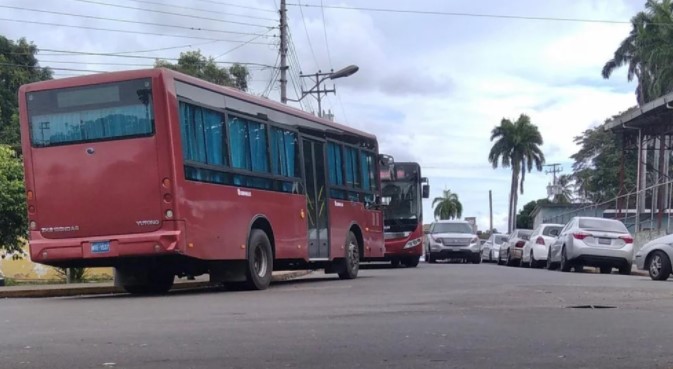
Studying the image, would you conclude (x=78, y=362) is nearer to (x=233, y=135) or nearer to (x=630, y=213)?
(x=233, y=135)

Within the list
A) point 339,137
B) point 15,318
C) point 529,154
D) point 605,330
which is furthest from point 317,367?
point 529,154

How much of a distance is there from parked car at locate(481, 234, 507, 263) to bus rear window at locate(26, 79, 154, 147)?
28.6 meters

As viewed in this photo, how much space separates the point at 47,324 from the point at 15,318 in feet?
3.25

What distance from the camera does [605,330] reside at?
25.1 feet

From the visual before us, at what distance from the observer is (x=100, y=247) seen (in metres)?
11.5

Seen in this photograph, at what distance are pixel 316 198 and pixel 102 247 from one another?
17.1 ft

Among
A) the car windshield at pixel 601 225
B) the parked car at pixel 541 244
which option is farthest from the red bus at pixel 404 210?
the car windshield at pixel 601 225

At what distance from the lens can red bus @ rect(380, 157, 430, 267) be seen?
998 inches

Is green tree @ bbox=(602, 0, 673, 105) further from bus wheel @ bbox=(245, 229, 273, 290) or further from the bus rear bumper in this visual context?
the bus rear bumper

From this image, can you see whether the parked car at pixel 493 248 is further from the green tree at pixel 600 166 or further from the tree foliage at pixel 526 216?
the tree foliage at pixel 526 216

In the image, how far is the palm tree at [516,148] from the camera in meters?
67.9

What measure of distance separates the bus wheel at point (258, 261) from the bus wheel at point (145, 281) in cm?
143

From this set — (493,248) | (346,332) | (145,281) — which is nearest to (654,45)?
(493,248)

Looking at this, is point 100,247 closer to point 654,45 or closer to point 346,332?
point 346,332
